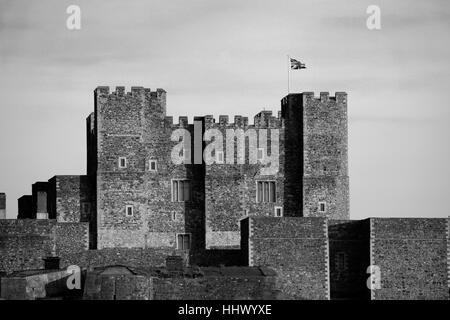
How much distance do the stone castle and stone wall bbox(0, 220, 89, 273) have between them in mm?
53

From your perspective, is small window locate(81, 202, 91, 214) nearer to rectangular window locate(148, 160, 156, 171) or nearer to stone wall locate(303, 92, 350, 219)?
rectangular window locate(148, 160, 156, 171)

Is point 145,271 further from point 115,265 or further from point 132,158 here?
point 132,158

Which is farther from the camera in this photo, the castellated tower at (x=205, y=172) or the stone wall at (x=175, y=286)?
the castellated tower at (x=205, y=172)

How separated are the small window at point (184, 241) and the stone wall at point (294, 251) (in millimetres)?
6671

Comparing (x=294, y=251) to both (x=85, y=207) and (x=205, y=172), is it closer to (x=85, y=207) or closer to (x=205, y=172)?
(x=205, y=172)

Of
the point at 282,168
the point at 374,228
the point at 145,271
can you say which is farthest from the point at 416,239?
the point at 145,271

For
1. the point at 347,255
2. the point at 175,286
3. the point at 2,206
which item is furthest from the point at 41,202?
the point at 175,286

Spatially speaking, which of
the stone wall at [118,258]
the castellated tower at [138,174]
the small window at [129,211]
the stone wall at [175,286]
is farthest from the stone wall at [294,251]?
the small window at [129,211]

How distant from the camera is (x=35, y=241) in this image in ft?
296

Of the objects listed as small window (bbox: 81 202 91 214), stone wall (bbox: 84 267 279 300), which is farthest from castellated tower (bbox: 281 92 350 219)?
stone wall (bbox: 84 267 279 300)

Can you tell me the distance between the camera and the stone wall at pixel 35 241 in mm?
89562

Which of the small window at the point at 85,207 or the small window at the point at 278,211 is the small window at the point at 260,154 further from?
the small window at the point at 85,207
